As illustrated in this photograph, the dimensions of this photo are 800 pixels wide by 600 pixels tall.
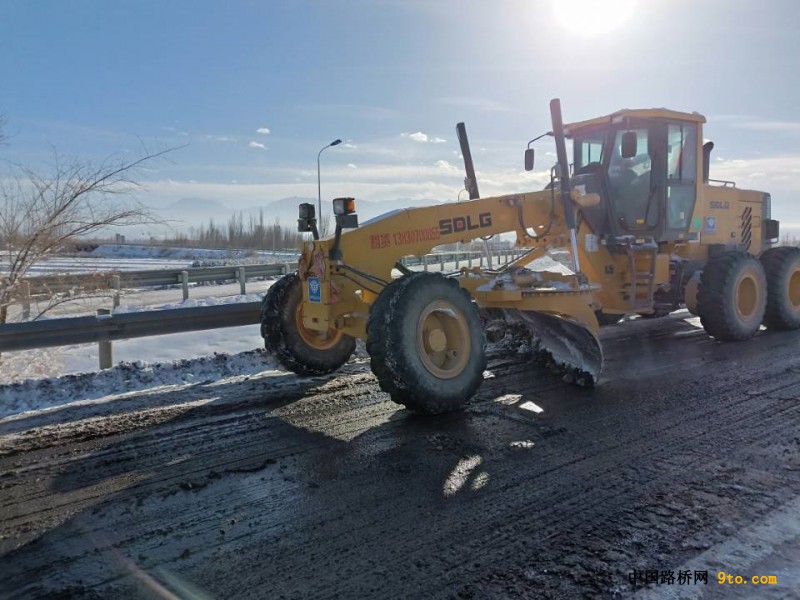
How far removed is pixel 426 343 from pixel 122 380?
11.2 feet

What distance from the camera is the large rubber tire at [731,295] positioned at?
8.32 metres

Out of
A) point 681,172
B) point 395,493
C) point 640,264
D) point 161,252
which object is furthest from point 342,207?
point 161,252

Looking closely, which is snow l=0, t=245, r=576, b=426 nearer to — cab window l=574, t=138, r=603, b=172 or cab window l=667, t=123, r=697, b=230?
cab window l=574, t=138, r=603, b=172

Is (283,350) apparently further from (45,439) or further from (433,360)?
(45,439)

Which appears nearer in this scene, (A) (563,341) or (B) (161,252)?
(A) (563,341)

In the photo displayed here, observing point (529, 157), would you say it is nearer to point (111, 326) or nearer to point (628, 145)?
point (628, 145)

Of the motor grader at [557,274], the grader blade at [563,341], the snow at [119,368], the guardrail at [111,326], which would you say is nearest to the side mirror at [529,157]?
the motor grader at [557,274]

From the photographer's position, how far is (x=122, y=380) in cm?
642

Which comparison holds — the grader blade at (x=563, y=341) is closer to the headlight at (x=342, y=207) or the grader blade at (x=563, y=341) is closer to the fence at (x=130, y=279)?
the headlight at (x=342, y=207)

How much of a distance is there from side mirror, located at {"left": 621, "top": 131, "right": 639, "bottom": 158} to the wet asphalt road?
307cm

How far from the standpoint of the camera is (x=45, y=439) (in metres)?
4.65

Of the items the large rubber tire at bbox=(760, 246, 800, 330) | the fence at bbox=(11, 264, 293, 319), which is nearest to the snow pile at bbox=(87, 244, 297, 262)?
the fence at bbox=(11, 264, 293, 319)

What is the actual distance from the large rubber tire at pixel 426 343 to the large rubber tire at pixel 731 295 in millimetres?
4632

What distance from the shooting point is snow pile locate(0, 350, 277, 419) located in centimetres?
573
